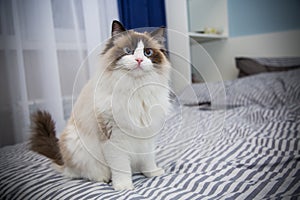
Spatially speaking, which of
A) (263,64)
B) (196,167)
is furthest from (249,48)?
(196,167)

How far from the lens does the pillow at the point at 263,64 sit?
1689 mm

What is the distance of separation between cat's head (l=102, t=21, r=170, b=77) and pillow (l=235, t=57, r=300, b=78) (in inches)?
59.1

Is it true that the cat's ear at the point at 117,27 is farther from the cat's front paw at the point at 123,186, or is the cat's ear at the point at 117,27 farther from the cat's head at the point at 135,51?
the cat's front paw at the point at 123,186

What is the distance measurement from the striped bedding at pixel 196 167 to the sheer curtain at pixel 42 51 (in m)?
0.11

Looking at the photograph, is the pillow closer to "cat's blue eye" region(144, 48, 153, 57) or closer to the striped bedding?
the striped bedding

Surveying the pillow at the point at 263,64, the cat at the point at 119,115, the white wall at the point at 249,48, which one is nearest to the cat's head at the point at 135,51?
the cat at the point at 119,115

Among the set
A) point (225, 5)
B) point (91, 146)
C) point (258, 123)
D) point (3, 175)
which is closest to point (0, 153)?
point (3, 175)

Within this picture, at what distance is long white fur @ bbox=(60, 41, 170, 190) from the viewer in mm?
561

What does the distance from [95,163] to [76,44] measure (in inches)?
13.0

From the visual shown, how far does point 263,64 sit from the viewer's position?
76.3 inches

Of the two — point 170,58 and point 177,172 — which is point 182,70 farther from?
point 177,172

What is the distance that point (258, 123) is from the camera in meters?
1.21

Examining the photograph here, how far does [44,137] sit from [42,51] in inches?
10.8

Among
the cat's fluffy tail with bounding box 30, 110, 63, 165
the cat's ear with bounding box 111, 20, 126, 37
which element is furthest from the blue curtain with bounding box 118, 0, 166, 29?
the cat's fluffy tail with bounding box 30, 110, 63, 165
